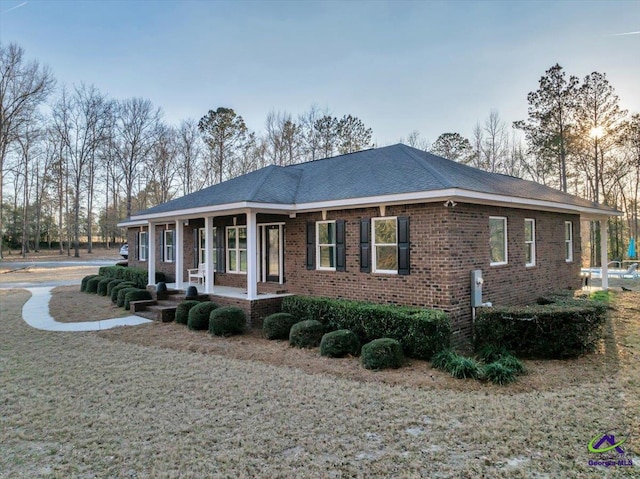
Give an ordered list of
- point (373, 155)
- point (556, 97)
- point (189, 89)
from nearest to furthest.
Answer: point (373, 155), point (189, 89), point (556, 97)

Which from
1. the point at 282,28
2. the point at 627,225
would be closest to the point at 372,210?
the point at 282,28

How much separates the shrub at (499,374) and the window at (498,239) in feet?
12.3

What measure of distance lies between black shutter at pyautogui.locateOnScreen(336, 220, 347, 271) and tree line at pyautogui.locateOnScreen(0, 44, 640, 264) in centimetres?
2209

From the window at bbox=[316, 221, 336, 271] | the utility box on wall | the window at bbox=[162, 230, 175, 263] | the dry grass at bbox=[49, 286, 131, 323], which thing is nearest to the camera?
the utility box on wall

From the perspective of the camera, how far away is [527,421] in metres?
4.52

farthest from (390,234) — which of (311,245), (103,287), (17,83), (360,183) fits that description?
(17,83)

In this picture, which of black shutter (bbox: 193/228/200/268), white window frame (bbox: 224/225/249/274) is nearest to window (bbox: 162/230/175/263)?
black shutter (bbox: 193/228/200/268)

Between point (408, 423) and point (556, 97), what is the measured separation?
27.3 m

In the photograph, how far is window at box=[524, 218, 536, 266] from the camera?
35.6 ft

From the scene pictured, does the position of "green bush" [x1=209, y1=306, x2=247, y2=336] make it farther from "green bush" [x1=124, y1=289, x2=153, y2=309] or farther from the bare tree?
the bare tree

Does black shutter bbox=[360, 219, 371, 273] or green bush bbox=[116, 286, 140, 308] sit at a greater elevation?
black shutter bbox=[360, 219, 371, 273]

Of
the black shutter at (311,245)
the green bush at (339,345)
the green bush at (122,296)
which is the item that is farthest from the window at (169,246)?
the green bush at (339,345)

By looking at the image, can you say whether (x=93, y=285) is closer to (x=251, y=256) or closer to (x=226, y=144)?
(x=251, y=256)

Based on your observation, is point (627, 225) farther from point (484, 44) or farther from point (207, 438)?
point (207, 438)
